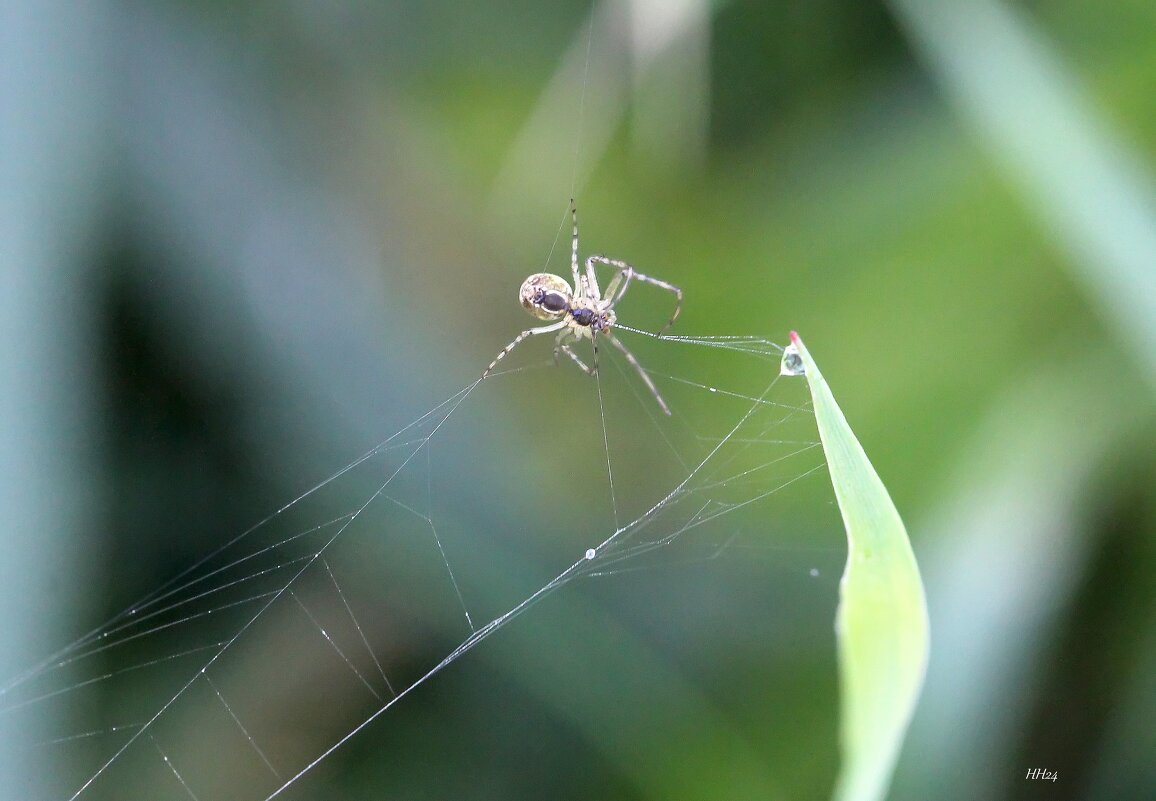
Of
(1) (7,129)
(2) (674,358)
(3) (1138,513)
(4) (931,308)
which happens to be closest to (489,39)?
(2) (674,358)

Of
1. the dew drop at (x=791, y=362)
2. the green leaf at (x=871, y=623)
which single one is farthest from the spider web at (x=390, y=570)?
the green leaf at (x=871, y=623)

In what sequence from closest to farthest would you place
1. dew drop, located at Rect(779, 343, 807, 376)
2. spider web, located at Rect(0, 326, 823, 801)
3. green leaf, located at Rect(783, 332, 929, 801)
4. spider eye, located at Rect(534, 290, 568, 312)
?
green leaf, located at Rect(783, 332, 929, 801), dew drop, located at Rect(779, 343, 807, 376), spider web, located at Rect(0, 326, 823, 801), spider eye, located at Rect(534, 290, 568, 312)

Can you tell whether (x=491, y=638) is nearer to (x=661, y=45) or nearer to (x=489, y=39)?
(x=661, y=45)

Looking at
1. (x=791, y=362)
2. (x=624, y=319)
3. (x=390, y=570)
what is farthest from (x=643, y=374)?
(x=791, y=362)

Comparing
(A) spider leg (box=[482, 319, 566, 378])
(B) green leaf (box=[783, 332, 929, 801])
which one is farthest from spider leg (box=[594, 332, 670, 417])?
(B) green leaf (box=[783, 332, 929, 801])

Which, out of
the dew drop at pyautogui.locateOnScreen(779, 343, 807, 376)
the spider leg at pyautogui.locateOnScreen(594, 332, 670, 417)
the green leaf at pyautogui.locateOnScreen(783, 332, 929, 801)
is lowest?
the green leaf at pyautogui.locateOnScreen(783, 332, 929, 801)

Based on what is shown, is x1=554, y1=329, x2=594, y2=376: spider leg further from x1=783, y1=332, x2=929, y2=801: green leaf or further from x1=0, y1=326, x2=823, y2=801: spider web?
x1=783, y1=332, x2=929, y2=801: green leaf
